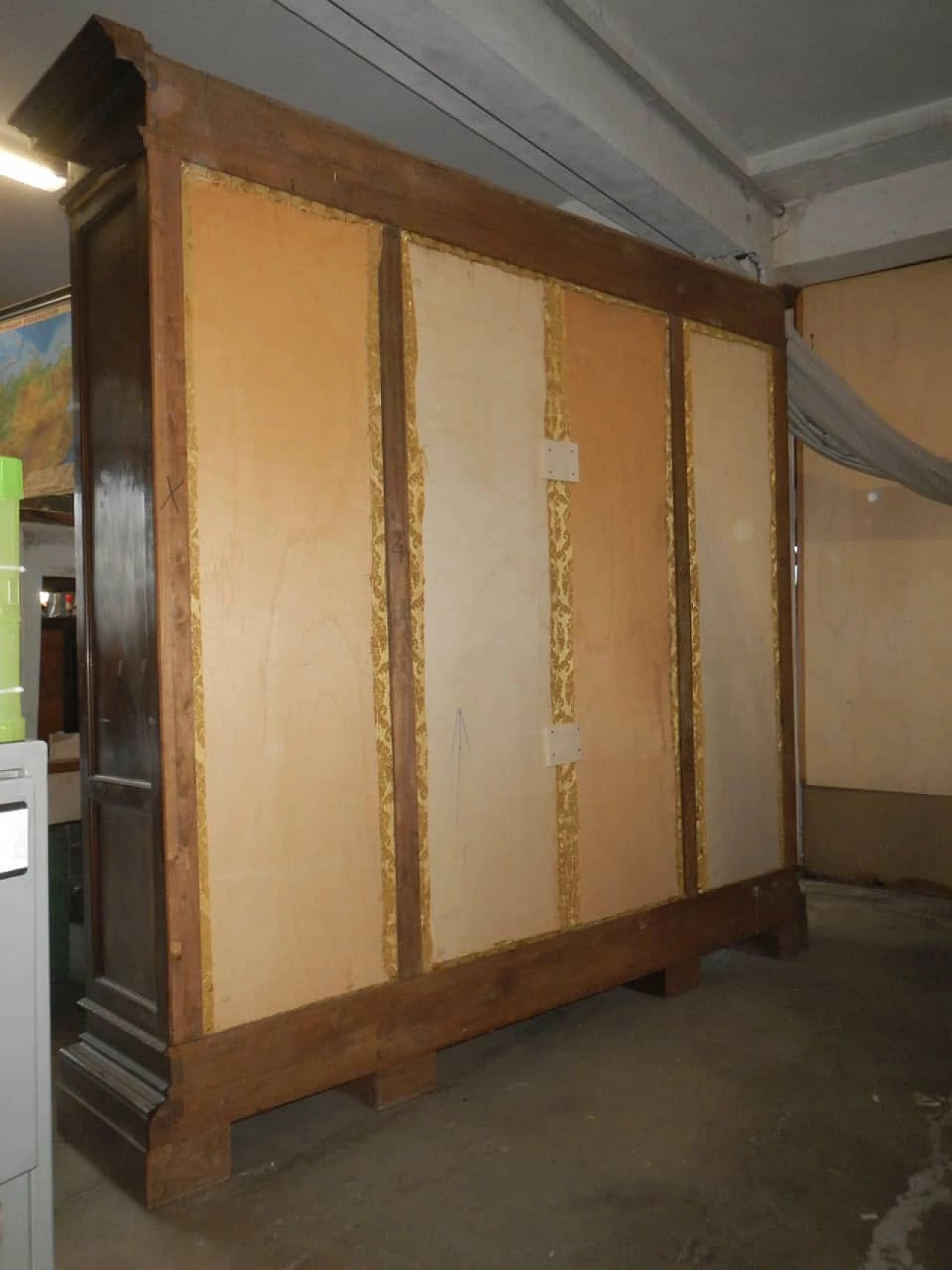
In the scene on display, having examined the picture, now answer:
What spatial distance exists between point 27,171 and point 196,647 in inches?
124

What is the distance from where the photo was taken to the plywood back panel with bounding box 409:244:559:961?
2.45 metres

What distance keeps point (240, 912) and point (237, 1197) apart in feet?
1.83

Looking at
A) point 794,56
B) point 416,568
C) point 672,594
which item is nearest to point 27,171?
point 416,568

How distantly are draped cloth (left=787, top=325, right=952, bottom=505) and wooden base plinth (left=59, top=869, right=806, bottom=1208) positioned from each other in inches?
75.1

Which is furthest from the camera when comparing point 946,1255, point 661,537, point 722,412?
point 722,412

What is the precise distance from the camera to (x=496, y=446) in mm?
2611

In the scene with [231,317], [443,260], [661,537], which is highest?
[443,260]

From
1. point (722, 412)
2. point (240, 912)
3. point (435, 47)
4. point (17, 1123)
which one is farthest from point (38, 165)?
point (17, 1123)

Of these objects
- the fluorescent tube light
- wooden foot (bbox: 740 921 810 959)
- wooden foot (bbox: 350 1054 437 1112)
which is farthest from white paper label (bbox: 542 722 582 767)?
the fluorescent tube light

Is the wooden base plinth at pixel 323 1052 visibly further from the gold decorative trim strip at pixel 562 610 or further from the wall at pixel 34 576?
the wall at pixel 34 576

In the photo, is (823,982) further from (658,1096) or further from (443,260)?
(443,260)

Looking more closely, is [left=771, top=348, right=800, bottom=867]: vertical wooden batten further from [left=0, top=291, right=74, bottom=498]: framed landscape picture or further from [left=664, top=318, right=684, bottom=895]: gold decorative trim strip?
[left=0, top=291, right=74, bottom=498]: framed landscape picture

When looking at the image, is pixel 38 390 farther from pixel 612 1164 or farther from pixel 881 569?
pixel 881 569

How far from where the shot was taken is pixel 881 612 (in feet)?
14.5
